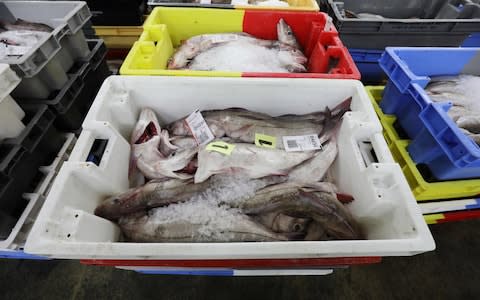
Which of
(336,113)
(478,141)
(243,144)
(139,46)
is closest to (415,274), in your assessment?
(478,141)

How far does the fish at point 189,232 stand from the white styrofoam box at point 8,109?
0.72m

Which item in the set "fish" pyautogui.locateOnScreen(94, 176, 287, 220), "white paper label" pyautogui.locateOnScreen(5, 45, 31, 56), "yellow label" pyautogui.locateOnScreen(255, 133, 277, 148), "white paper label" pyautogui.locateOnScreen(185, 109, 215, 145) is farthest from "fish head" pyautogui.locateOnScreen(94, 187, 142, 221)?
"white paper label" pyautogui.locateOnScreen(5, 45, 31, 56)

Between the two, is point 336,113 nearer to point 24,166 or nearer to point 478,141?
point 478,141

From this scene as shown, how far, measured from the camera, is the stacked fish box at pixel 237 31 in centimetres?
150

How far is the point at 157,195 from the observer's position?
1144 mm

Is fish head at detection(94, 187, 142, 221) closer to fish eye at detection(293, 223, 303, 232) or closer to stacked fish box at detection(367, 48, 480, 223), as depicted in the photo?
fish eye at detection(293, 223, 303, 232)

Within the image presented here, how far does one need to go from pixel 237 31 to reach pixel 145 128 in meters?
1.07

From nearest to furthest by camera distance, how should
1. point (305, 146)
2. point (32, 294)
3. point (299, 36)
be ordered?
point (305, 146)
point (32, 294)
point (299, 36)

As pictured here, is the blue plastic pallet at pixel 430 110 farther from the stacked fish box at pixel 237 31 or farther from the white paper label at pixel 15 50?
the white paper label at pixel 15 50

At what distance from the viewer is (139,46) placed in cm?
145

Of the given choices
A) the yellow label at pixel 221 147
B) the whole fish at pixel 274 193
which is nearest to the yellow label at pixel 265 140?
the yellow label at pixel 221 147

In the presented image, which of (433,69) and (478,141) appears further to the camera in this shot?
(433,69)

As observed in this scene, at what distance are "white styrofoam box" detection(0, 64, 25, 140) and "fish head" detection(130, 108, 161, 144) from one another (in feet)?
1.72

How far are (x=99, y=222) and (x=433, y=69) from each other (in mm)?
2091
